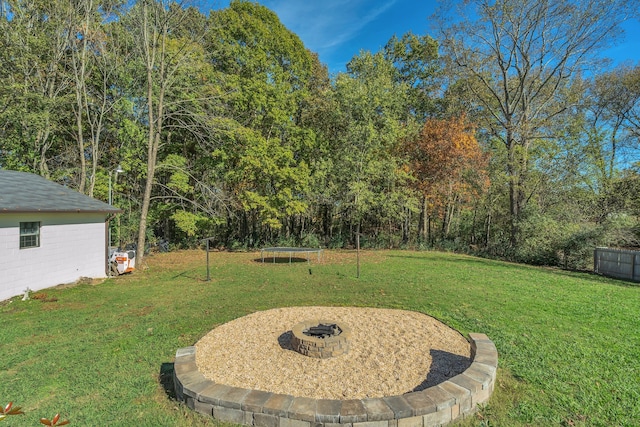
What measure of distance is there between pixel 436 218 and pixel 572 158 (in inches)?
298

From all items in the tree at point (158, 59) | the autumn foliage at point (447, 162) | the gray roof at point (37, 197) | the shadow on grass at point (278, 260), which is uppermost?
the tree at point (158, 59)

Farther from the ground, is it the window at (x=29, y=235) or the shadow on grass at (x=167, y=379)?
the window at (x=29, y=235)

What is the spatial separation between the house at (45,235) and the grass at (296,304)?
0.64 metres

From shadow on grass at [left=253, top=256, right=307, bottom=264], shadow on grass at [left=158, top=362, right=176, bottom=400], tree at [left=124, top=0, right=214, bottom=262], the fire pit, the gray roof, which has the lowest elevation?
shadow on grass at [left=253, top=256, right=307, bottom=264]

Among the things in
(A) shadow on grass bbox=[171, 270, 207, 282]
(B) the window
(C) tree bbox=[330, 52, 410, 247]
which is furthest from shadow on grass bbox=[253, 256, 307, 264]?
(B) the window

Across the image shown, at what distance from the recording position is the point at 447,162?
1500cm

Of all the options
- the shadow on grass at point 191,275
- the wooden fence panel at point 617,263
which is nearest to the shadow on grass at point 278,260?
the shadow on grass at point 191,275

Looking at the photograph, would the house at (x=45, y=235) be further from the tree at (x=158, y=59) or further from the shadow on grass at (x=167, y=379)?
the shadow on grass at (x=167, y=379)

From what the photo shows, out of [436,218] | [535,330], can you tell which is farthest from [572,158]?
[535,330]

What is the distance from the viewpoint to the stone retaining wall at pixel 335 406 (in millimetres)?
2527

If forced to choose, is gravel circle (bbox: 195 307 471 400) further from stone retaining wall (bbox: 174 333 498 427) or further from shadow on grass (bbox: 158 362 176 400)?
stone retaining wall (bbox: 174 333 498 427)

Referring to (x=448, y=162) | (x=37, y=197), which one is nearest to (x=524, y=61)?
(x=448, y=162)

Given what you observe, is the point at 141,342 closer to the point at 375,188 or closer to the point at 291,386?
the point at 291,386

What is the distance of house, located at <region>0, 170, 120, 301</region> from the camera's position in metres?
6.91
